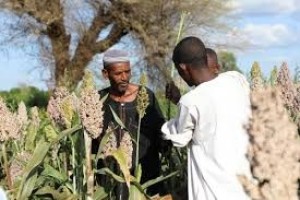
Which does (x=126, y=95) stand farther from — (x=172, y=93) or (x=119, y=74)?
(x=172, y=93)

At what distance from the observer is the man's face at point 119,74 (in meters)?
3.45

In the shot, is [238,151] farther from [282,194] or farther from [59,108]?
[282,194]

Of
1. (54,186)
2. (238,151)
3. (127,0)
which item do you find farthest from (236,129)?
(127,0)

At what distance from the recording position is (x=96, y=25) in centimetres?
1967

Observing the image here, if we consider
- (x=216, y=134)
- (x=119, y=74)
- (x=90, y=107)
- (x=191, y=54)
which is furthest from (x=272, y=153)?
(x=119, y=74)

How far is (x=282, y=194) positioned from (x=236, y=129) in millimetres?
1615

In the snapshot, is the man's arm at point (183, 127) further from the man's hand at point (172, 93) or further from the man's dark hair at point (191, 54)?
the man's hand at point (172, 93)

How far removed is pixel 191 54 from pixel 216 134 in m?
0.33

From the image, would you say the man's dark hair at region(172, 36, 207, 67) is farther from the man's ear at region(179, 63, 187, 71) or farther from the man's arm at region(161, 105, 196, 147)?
the man's arm at region(161, 105, 196, 147)

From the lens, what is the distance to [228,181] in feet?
8.84

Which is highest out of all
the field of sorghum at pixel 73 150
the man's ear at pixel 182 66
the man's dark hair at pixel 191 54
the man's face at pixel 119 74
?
the man's dark hair at pixel 191 54

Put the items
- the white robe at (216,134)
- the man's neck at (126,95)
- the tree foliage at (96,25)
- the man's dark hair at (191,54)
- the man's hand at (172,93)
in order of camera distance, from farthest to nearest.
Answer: the tree foliage at (96,25)
the man's neck at (126,95)
the man's hand at (172,93)
the man's dark hair at (191,54)
the white robe at (216,134)

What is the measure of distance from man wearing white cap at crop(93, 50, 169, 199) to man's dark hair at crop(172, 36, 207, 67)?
2.17 ft

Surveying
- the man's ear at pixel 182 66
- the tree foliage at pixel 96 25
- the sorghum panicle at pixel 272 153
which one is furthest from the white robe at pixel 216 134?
the tree foliage at pixel 96 25
